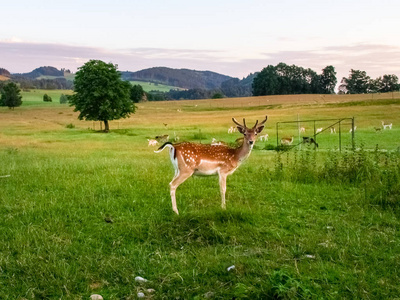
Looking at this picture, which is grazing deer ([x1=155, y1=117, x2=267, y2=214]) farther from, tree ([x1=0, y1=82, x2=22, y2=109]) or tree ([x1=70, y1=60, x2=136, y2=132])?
tree ([x1=0, y1=82, x2=22, y2=109])

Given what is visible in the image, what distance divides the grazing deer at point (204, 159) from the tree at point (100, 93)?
4365 cm

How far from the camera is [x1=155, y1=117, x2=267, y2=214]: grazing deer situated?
10.6 m

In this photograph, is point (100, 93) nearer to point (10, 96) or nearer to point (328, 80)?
point (10, 96)

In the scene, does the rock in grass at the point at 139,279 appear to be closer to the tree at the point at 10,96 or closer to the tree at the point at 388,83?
the tree at the point at 10,96

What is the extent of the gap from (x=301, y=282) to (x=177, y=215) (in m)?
4.34

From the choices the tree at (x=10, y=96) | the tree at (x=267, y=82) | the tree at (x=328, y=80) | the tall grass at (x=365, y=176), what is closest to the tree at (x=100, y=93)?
the tall grass at (x=365, y=176)

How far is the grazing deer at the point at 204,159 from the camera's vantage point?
10570 mm

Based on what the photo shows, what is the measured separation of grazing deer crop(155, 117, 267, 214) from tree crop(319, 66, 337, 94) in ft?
493

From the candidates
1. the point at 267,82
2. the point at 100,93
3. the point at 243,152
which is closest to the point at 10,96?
the point at 100,93

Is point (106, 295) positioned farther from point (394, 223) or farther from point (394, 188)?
point (394, 188)

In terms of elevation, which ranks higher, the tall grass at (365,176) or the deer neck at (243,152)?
the deer neck at (243,152)

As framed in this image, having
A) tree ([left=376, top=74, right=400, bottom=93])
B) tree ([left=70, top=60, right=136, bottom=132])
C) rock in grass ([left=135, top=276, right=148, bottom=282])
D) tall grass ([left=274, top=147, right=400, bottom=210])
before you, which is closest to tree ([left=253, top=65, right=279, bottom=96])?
tree ([left=376, top=74, right=400, bottom=93])

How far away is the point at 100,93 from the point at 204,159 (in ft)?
148

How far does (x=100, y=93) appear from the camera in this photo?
53.6m
